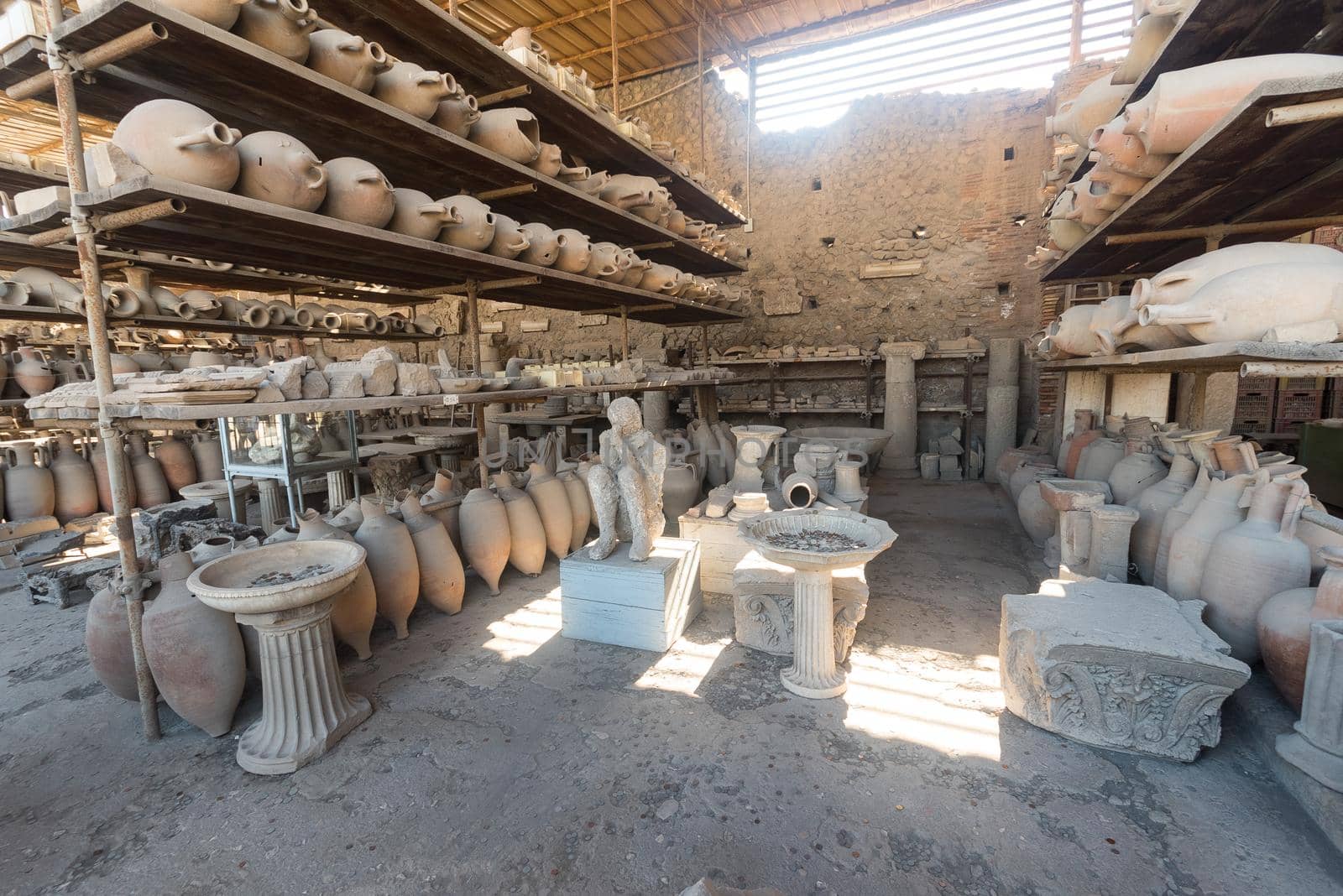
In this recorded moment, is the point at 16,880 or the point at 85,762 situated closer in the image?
the point at 16,880

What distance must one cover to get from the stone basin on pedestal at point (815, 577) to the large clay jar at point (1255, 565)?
135cm

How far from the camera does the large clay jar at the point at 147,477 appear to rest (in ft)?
17.9

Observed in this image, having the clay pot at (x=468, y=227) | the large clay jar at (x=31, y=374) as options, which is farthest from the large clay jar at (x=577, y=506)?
the large clay jar at (x=31, y=374)

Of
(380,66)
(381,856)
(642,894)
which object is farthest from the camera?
(380,66)

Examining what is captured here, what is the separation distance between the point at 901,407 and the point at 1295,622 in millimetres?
5657

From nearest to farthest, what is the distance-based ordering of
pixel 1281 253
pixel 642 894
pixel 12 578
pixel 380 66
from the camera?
pixel 642 894 < pixel 1281 253 < pixel 380 66 < pixel 12 578

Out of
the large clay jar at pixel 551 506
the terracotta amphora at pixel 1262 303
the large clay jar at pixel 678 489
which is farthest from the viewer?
the large clay jar at pixel 678 489

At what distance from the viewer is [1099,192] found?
3230mm

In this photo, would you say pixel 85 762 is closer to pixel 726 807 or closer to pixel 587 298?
pixel 726 807

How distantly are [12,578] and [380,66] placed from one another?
15.6ft

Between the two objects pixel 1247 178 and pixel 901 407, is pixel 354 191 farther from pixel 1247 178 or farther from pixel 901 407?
pixel 901 407

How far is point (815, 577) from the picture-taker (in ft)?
8.92

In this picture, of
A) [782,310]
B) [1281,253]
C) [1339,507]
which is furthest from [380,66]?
[1339,507]

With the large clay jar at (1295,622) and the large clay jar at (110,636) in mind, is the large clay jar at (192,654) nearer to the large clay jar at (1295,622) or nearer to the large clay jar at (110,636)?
the large clay jar at (110,636)
